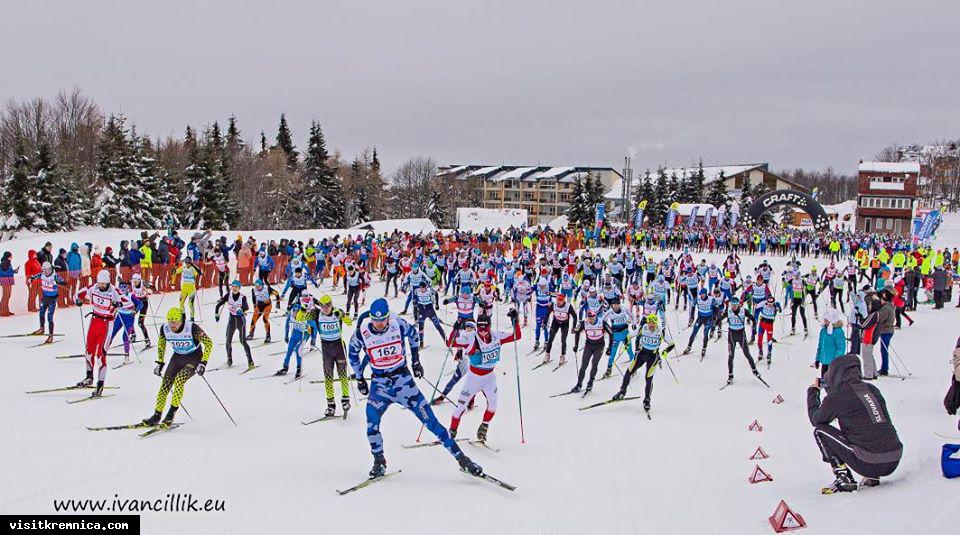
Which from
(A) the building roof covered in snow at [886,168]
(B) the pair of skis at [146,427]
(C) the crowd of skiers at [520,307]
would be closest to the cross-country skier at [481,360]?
(C) the crowd of skiers at [520,307]

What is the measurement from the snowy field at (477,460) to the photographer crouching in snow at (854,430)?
22 centimetres

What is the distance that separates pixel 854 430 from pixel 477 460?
413cm

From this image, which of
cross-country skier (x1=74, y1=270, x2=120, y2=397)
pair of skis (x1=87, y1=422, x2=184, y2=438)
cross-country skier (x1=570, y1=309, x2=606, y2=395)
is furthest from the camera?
cross-country skier (x1=570, y1=309, x2=606, y2=395)

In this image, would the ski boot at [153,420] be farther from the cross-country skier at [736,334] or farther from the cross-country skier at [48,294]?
the cross-country skier at [736,334]

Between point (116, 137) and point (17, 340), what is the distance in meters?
31.1

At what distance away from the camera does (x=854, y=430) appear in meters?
5.86

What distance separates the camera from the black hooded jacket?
19.0ft

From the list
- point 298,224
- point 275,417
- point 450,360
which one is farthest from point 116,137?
point 275,417

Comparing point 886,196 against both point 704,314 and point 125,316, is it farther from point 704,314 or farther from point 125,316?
point 125,316

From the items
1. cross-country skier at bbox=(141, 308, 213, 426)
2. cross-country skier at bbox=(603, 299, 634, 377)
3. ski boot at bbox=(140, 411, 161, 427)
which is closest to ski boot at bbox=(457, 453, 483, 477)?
cross-country skier at bbox=(141, 308, 213, 426)

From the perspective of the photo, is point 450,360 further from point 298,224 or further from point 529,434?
point 298,224

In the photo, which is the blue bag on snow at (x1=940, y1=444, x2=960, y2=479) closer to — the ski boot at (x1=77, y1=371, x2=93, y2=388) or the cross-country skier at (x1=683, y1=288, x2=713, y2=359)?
the cross-country skier at (x1=683, y1=288, x2=713, y2=359)

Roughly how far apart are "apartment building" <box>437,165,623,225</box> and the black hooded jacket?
9055cm

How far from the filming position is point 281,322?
17625 millimetres
